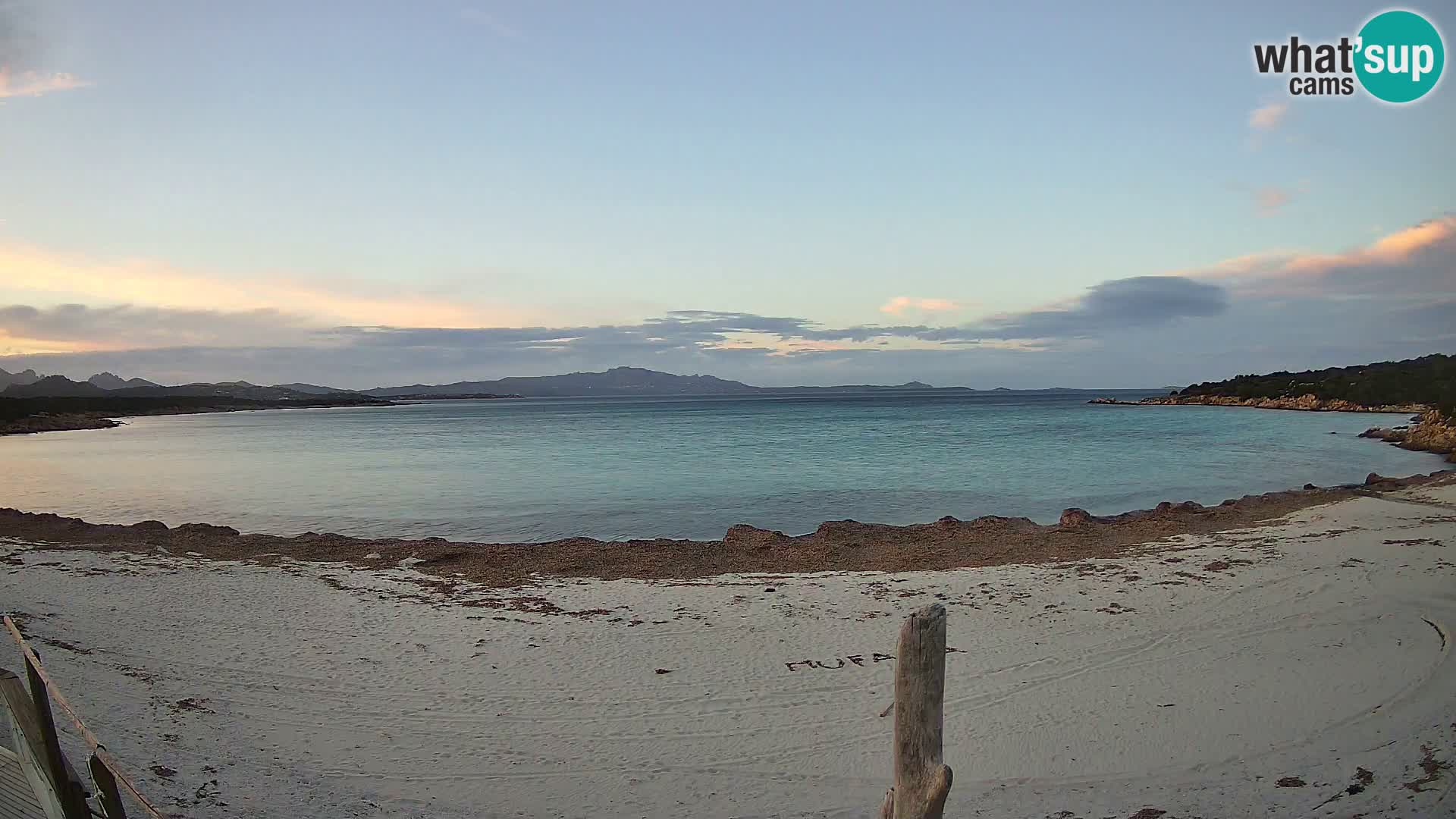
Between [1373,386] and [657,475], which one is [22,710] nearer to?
[657,475]

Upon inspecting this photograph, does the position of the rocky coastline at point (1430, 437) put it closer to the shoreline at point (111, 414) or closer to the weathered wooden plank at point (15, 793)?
the weathered wooden plank at point (15, 793)

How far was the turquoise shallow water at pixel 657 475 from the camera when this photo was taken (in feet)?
70.6

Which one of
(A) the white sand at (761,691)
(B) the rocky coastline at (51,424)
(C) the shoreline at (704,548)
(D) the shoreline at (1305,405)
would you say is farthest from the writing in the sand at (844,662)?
(B) the rocky coastline at (51,424)

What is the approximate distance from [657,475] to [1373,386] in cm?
6176

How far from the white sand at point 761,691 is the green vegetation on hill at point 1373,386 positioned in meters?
34.5

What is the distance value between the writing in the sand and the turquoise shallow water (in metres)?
10.4

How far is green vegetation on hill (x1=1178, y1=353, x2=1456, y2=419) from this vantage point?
50.9 metres

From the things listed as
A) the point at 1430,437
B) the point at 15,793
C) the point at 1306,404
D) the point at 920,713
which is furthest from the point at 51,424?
the point at 1306,404

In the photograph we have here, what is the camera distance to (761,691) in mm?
7645

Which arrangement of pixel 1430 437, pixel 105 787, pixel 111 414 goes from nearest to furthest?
pixel 105 787 → pixel 1430 437 → pixel 111 414

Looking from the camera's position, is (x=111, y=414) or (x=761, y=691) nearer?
(x=761, y=691)

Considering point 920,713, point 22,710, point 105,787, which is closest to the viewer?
point 920,713

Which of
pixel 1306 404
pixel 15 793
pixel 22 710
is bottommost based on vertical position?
pixel 15 793

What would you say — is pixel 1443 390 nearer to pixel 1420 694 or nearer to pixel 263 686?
pixel 1420 694
